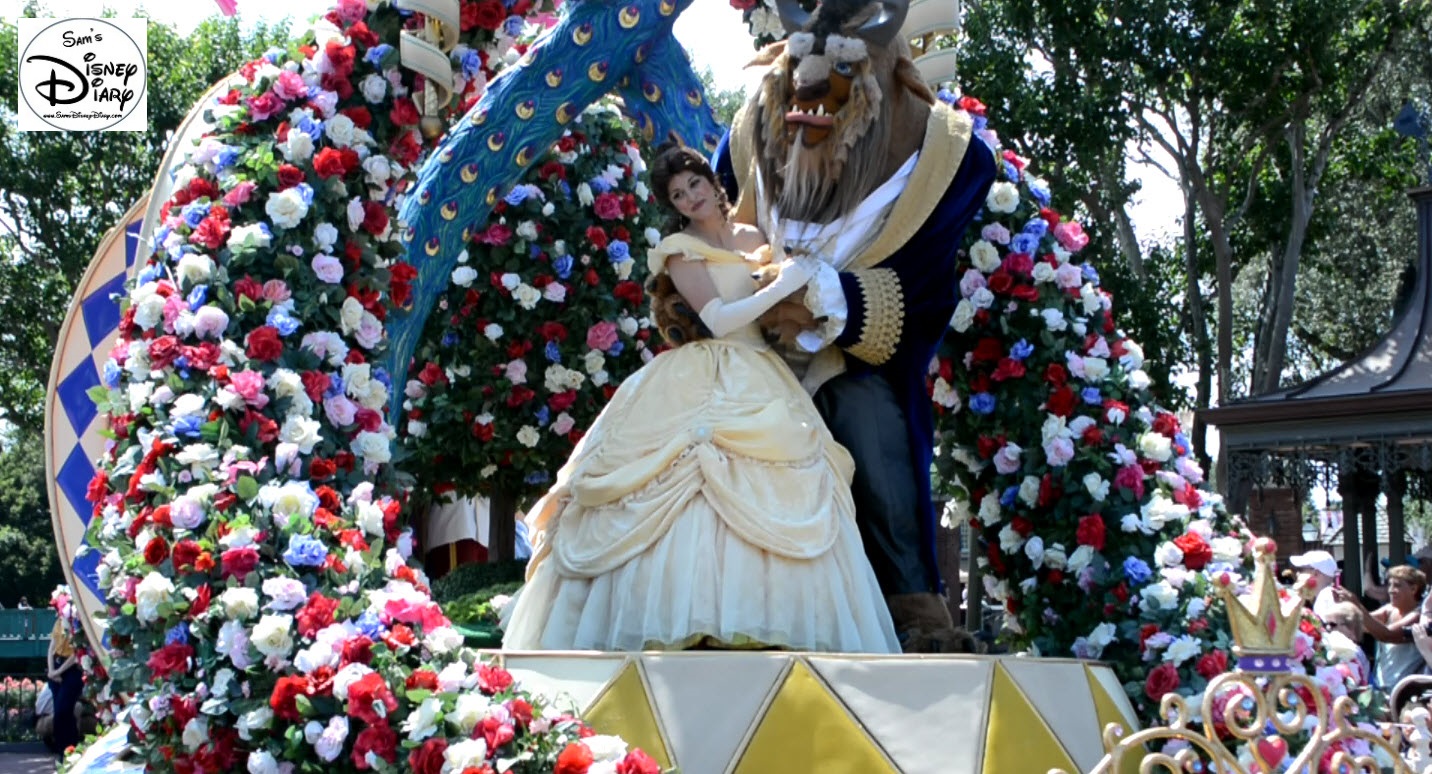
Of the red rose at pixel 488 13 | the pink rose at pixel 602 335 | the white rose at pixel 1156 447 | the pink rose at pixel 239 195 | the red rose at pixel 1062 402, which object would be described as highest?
the red rose at pixel 488 13

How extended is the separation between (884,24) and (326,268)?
5.63 ft

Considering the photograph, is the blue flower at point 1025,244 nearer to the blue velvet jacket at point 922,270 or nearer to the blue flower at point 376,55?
the blue velvet jacket at point 922,270

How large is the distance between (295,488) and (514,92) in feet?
8.64

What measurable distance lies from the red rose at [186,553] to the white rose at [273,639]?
310 mm

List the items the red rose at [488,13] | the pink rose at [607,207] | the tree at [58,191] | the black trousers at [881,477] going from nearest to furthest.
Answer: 1. the black trousers at [881,477]
2. the red rose at [488,13]
3. the pink rose at [607,207]
4. the tree at [58,191]

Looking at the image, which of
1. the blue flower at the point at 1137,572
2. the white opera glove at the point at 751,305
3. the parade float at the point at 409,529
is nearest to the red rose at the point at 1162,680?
the parade float at the point at 409,529

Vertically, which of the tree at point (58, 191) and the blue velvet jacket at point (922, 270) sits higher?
the tree at point (58, 191)

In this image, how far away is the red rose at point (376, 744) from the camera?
3.62 m

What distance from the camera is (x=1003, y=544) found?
18.7 feet

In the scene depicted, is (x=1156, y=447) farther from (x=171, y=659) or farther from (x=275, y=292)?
(x=171, y=659)

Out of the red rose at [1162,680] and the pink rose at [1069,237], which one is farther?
the pink rose at [1069,237]

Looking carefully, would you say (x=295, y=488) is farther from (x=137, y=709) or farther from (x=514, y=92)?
(x=514, y=92)

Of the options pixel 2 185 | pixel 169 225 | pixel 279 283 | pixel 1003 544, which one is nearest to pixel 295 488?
pixel 279 283

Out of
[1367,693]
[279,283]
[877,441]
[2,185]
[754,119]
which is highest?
[2,185]
